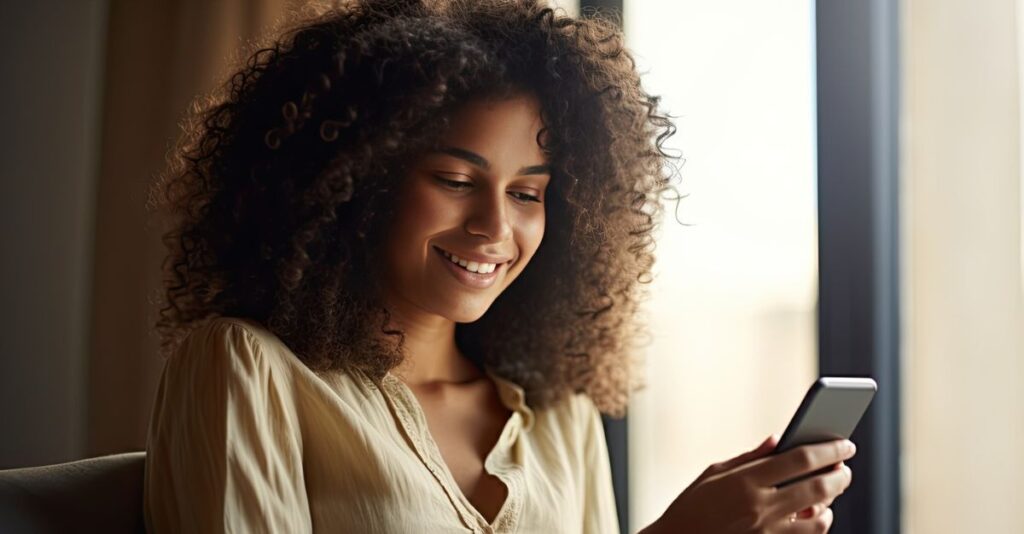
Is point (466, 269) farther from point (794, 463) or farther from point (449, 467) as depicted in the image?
point (794, 463)

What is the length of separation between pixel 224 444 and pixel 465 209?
431 millimetres

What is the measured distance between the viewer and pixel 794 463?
122 cm

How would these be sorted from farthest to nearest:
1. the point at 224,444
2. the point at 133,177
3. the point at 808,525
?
the point at 133,177, the point at 808,525, the point at 224,444

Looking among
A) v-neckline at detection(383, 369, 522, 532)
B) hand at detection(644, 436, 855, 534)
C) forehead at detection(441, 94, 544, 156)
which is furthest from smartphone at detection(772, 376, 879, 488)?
forehead at detection(441, 94, 544, 156)

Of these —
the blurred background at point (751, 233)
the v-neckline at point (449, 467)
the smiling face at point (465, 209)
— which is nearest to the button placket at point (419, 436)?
the v-neckline at point (449, 467)

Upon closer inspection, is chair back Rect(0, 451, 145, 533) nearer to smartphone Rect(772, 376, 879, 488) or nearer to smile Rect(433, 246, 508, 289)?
smile Rect(433, 246, 508, 289)

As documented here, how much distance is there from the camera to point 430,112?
1.35m

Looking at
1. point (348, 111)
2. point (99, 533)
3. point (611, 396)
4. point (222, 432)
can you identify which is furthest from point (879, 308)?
point (99, 533)

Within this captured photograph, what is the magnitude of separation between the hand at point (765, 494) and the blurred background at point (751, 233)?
481mm

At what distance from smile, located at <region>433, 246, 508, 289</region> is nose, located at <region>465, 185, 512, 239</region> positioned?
42 mm

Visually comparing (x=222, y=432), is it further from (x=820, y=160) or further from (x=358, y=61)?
(x=820, y=160)

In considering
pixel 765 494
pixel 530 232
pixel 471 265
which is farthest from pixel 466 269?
pixel 765 494

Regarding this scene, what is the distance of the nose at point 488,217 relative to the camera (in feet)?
4.46

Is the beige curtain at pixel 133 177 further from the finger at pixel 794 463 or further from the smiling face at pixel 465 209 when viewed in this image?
the finger at pixel 794 463
